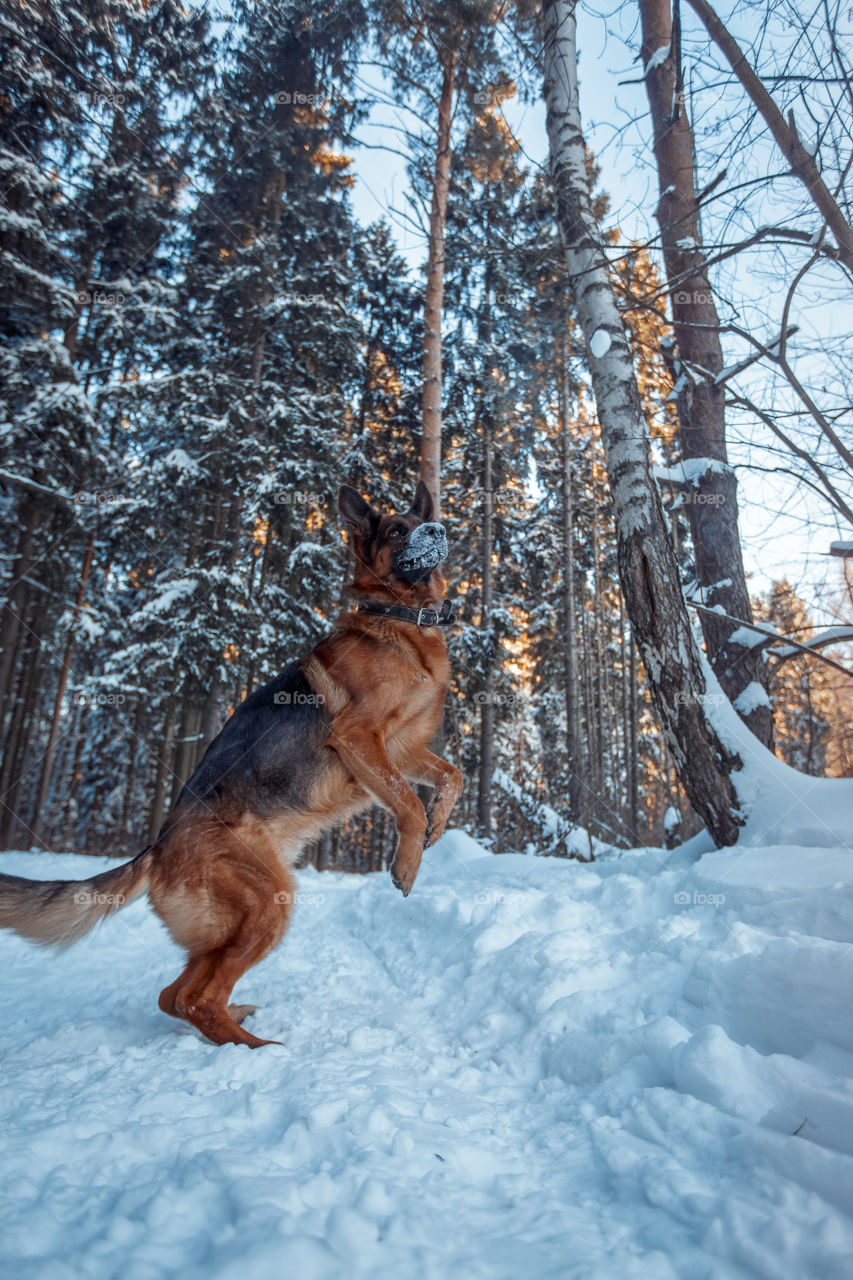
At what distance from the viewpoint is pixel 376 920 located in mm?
4777

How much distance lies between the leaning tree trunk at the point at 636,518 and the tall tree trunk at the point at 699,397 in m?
0.80

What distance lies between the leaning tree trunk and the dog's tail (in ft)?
11.5

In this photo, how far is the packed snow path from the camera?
3.63ft

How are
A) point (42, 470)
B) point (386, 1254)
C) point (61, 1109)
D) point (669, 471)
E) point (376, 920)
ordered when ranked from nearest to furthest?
point (386, 1254) → point (61, 1109) → point (376, 920) → point (669, 471) → point (42, 470)

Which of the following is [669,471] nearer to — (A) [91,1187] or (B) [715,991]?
(B) [715,991]

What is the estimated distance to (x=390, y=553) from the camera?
3670 millimetres

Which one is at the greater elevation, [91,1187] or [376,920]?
[91,1187]

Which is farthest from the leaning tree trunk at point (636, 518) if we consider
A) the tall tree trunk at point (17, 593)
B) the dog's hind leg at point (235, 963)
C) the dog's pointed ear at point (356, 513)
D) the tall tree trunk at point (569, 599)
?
the tall tree trunk at point (17, 593)

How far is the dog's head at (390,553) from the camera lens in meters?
3.53

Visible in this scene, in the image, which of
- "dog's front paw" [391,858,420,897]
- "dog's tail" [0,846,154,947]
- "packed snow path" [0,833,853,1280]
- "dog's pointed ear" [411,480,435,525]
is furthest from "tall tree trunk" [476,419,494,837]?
"dog's tail" [0,846,154,947]

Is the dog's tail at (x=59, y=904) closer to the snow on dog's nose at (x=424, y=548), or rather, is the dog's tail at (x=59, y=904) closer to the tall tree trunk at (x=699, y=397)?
the snow on dog's nose at (x=424, y=548)

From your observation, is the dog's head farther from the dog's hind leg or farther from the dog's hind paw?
the dog's hind leg

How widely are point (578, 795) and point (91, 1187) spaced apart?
541 inches

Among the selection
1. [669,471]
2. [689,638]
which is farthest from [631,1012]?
[669,471]
